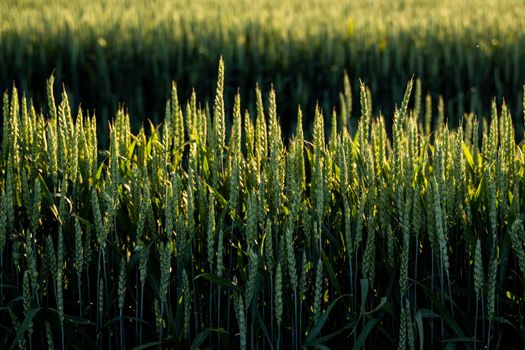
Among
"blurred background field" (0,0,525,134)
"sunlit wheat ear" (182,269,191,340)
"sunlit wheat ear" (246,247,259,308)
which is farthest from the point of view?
"blurred background field" (0,0,525,134)

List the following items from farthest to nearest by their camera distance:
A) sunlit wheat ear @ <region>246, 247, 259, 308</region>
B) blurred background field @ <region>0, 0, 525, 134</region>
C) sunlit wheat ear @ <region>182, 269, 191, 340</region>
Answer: blurred background field @ <region>0, 0, 525, 134</region>, sunlit wheat ear @ <region>182, 269, 191, 340</region>, sunlit wheat ear @ <region>246, 247, 259, 308</region>

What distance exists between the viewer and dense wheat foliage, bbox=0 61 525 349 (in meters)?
2.21

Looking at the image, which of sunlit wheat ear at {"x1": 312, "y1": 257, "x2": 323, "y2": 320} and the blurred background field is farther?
the blurred background field

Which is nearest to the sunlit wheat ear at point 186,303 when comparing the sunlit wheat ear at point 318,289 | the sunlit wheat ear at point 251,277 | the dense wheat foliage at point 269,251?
the dense wheat foliage at point 269,251

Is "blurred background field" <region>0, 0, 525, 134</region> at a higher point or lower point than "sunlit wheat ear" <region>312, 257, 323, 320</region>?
higher

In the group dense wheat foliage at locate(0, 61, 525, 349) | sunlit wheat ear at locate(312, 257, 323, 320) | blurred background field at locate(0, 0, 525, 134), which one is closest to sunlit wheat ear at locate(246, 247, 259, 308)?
dense wheat foliage at locate(0, 61, 525, 349)

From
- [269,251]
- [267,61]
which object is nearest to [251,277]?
[269,251]

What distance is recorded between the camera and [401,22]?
7.76 meters

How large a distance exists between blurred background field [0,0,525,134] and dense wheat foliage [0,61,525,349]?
13.4ft

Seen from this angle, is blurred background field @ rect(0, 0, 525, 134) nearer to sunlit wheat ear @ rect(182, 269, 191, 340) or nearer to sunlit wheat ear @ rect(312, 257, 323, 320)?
sunlit wheat ear @ rect(182, 269, 191, 340)

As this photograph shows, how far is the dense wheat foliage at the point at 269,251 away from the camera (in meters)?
2.21

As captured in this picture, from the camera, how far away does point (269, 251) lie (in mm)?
2152

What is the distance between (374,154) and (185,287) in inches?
29.6

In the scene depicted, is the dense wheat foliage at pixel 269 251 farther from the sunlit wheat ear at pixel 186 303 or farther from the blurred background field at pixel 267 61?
the blurred background field at pixel 267 61
